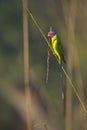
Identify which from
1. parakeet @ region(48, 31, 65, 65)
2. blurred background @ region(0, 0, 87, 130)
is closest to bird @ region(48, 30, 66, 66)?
parakeet @ region(48, 31, 65, 65)

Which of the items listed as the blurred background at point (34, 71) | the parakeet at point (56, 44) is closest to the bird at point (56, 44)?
the parakeet at point (56, 44)

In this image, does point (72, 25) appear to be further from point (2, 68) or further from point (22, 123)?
point (2, 68)

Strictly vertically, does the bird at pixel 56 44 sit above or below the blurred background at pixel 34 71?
above

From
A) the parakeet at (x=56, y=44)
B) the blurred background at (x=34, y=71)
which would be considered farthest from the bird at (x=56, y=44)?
the blurred background at (x=34, y=71)

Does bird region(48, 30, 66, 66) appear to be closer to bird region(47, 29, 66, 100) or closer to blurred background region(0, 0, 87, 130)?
bird region(47, 29, 66, 100)

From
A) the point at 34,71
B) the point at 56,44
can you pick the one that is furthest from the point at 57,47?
the point at 34,71

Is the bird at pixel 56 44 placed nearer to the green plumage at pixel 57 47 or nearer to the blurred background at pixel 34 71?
the green plumage at pixel 57 47

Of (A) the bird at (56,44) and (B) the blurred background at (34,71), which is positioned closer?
(A) the bird at (56,44)

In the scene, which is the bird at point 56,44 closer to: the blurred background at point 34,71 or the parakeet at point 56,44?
the parakeet at point 56,44

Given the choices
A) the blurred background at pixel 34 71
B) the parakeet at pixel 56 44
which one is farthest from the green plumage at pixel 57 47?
the blurred background at pixel 34 71

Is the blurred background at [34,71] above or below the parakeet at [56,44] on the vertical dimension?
below

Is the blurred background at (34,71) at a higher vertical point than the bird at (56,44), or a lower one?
lower

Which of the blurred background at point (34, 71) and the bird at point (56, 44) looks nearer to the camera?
the bird at point (56, 44)

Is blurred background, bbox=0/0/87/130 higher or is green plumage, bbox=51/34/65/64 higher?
green plumage, bbox=51/34/65/64
